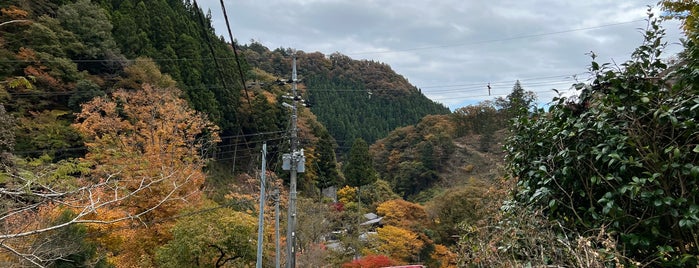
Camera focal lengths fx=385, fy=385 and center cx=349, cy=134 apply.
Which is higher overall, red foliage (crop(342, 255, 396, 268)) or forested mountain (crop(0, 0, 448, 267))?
forested mountain (crop(0, 0, 448, 267))

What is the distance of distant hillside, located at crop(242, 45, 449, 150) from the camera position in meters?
49.8

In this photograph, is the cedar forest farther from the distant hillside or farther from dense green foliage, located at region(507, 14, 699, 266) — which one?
the distant hillside

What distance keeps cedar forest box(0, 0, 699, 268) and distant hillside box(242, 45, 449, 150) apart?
34.4 inches

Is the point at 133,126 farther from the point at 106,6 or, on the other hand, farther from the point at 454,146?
the point at 454,146

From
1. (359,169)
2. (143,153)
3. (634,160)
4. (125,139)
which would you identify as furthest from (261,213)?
(359,169)

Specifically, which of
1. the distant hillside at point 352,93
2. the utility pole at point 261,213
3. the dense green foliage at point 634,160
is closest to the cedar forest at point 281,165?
the dense green foliage at point 634,160

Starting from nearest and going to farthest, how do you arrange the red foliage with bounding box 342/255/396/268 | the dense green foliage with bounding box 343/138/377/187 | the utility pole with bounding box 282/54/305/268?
the utility pole with bounding box 282/54/305/268 → the red foliage with bounding box 342/255/396/268 → the dense green foliage with bounding box 343/138/377/187

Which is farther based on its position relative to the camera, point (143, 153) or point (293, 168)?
point (143, 153)

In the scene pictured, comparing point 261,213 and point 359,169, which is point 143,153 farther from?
point 359,169

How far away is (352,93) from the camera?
60.2 meters

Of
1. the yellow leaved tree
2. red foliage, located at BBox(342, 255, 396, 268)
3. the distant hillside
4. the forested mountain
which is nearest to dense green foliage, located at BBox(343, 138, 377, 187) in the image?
the forested mountain

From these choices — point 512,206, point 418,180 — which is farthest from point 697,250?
point 418,180

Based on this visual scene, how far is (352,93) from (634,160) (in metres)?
58.4

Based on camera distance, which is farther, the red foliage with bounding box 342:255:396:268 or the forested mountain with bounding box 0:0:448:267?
the red foliage with bounding box 342:255:396:268
